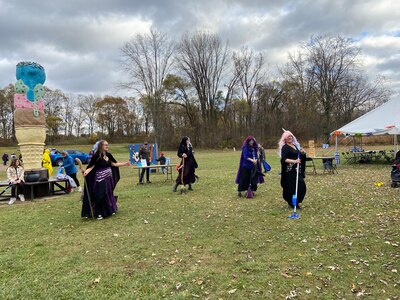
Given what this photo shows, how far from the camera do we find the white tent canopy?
1608cm

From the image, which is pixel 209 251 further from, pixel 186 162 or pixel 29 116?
pixel 29 116

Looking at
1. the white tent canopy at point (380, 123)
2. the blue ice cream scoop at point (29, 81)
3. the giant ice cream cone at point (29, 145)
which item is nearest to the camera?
the giant ice cream cone at point (29, 145)

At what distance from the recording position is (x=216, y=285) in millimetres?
3711

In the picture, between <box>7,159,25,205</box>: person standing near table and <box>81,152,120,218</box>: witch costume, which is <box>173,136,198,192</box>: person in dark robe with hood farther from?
<box>7,159,25,205</box>: person standing near table

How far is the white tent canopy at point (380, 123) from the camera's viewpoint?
16.1m

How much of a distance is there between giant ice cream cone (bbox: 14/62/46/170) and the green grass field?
3.02 m

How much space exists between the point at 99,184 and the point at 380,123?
1583 cm

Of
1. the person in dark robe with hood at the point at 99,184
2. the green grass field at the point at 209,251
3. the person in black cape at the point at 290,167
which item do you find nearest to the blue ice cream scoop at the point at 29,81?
the green grass field at the point at 209,251

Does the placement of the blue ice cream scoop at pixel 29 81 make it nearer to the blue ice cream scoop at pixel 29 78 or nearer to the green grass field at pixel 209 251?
the blue ice cream scoop at pixel 29 78

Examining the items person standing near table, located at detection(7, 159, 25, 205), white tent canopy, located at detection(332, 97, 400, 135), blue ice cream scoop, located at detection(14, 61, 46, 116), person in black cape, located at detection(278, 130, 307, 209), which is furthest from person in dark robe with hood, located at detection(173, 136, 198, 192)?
white tent canopy, located at detection(332, 97, 400, 135)

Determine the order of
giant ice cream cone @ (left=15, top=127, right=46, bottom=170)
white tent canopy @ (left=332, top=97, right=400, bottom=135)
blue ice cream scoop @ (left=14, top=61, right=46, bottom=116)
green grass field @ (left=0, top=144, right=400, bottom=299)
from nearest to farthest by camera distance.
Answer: green grass field @ (left=0, top=144, right=400, bottom=299) → giant ice cream cone @ (left=15, top=127, right=46, bottom=170) → blue ice cream scoop @ (left=14, top=61, right=46, bottom=116) → white tent canopy @ (left=332, top=97, right=400, bottom=135)

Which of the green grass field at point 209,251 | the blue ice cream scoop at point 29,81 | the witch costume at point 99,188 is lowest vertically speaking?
the green grass field at point 209,251

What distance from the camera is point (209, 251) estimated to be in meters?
4.82

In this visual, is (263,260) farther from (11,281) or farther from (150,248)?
(11,281)
